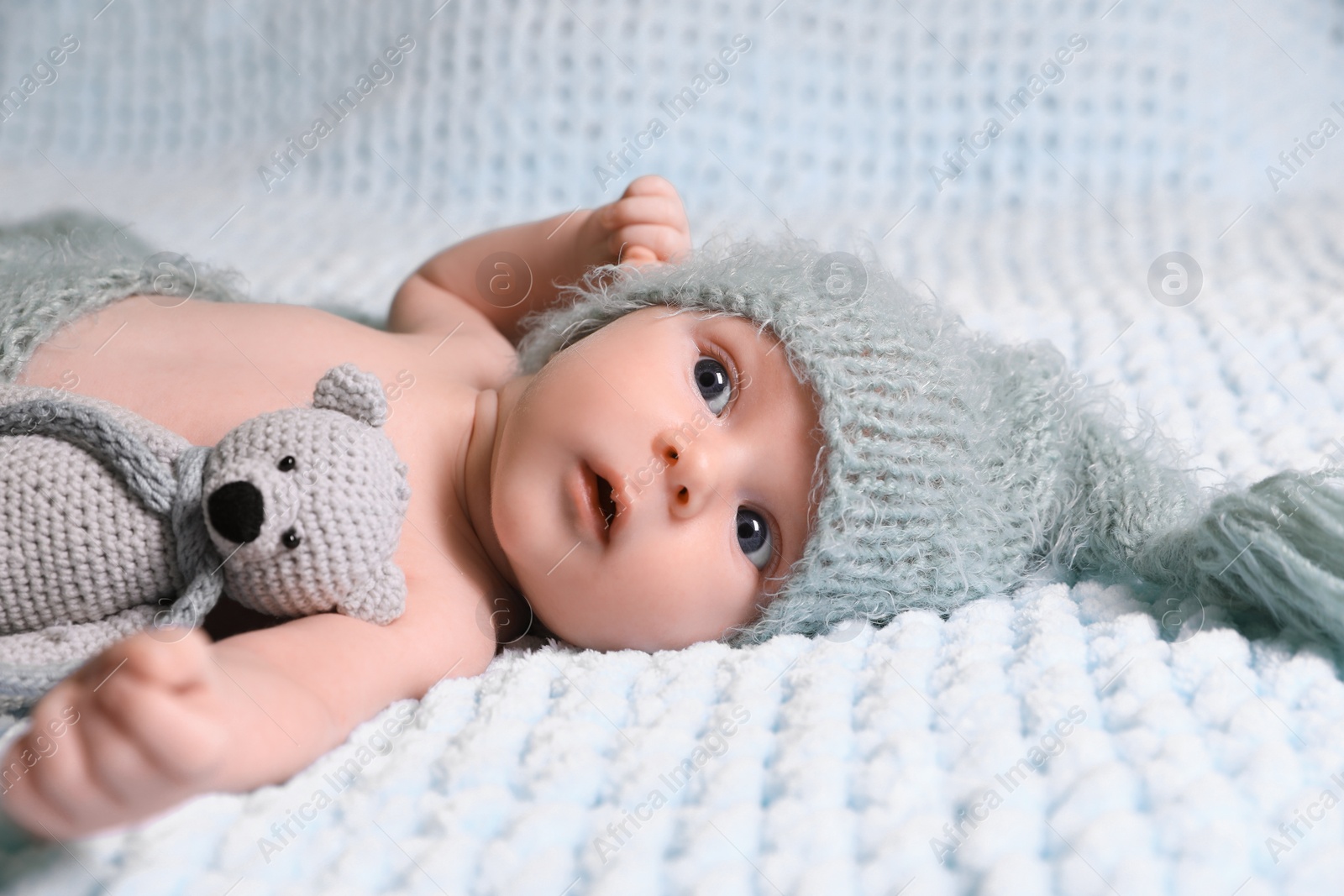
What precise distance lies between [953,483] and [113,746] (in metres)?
0.79

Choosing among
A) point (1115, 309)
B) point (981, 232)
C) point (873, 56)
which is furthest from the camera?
point (873, 56)

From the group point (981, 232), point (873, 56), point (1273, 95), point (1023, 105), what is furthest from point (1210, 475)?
point (1273, 95)

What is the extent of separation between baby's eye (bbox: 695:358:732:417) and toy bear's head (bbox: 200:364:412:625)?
325mm

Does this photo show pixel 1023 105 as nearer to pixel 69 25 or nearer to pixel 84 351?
pixel 84 351

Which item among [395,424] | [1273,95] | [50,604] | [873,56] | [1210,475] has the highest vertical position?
[1273,95]

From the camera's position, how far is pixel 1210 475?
4.11ft

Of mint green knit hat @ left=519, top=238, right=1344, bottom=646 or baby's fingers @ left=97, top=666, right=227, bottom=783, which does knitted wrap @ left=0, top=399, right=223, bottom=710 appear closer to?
baby's fingers @ left=97, top=666, right=227, bottom=783

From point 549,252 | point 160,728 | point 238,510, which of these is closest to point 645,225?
point 549,252

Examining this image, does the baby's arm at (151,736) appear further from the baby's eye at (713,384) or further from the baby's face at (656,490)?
the baby's eye at (713,384)

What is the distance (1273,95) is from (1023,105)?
1.91ft

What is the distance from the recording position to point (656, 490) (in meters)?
1.03

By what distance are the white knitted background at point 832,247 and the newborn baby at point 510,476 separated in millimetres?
68

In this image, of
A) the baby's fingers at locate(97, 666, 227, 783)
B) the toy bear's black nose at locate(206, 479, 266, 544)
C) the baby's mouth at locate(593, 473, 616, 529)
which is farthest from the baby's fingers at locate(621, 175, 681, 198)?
the baby's fingers at locate(97, 666, 227, 783)

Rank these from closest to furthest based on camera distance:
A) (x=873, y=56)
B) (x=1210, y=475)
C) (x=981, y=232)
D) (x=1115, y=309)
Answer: (x=1210, y=475) → (x=1115, y=309) → (x=981, y=232) → (x=873, y=56)
